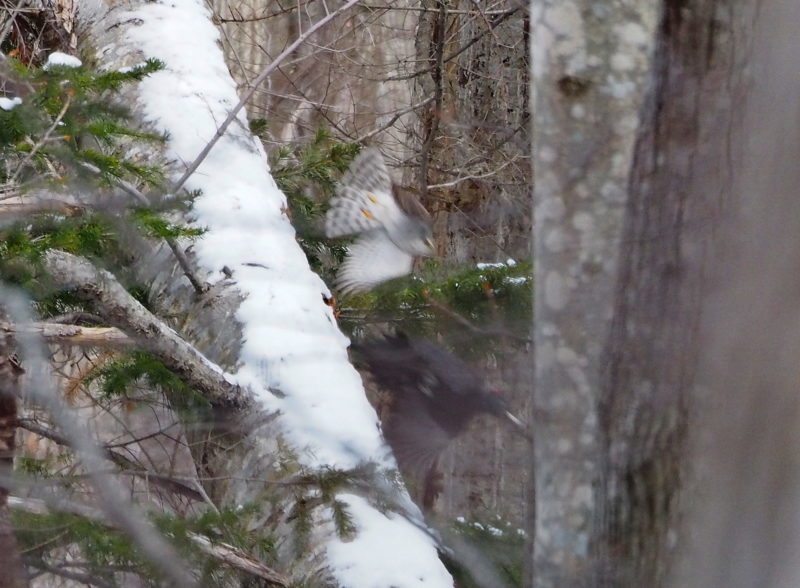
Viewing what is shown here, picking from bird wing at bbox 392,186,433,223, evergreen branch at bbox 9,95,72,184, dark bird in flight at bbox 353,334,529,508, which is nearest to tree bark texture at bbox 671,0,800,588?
dark bird in flight at bbox 353,334,529,508

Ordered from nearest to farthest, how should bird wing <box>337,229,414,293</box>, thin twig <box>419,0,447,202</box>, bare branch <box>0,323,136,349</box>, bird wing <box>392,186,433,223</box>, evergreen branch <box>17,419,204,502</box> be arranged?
1. bare branch <box>0,323,136,349</box>
2. evergreen branch <box>17,419,204,502</box>
3. bird wing <box>337,229,414,293</box>
4. bird wing <box>392,186,433,223</box>
5. thin twig <box>419,0,447,202</box>

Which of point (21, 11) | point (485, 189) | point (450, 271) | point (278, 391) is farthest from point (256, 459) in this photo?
point (485, 189)

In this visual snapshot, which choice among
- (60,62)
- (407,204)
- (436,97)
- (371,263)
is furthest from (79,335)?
Result: (436,97)

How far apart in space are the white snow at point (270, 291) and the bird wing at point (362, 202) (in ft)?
1.16

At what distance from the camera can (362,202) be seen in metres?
3.39

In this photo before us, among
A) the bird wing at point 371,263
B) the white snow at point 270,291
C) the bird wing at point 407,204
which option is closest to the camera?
the white snow at point 270,291

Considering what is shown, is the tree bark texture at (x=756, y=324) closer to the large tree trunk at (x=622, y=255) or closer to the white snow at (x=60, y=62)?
the large tree trunk at (x=622, y=255)

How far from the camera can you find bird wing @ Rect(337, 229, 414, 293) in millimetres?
3355

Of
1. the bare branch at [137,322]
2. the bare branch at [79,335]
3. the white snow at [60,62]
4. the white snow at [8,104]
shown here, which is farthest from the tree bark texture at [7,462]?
the white snow at [60,62]

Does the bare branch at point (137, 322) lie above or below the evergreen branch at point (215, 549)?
above

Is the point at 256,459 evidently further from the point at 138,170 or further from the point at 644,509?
the point at 644,509

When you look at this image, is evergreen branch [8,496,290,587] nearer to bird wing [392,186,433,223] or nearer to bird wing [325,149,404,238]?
bird wing [325,149,404,238]

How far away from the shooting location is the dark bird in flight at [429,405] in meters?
2.34

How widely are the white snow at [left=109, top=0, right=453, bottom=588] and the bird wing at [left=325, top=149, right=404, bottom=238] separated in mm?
355
